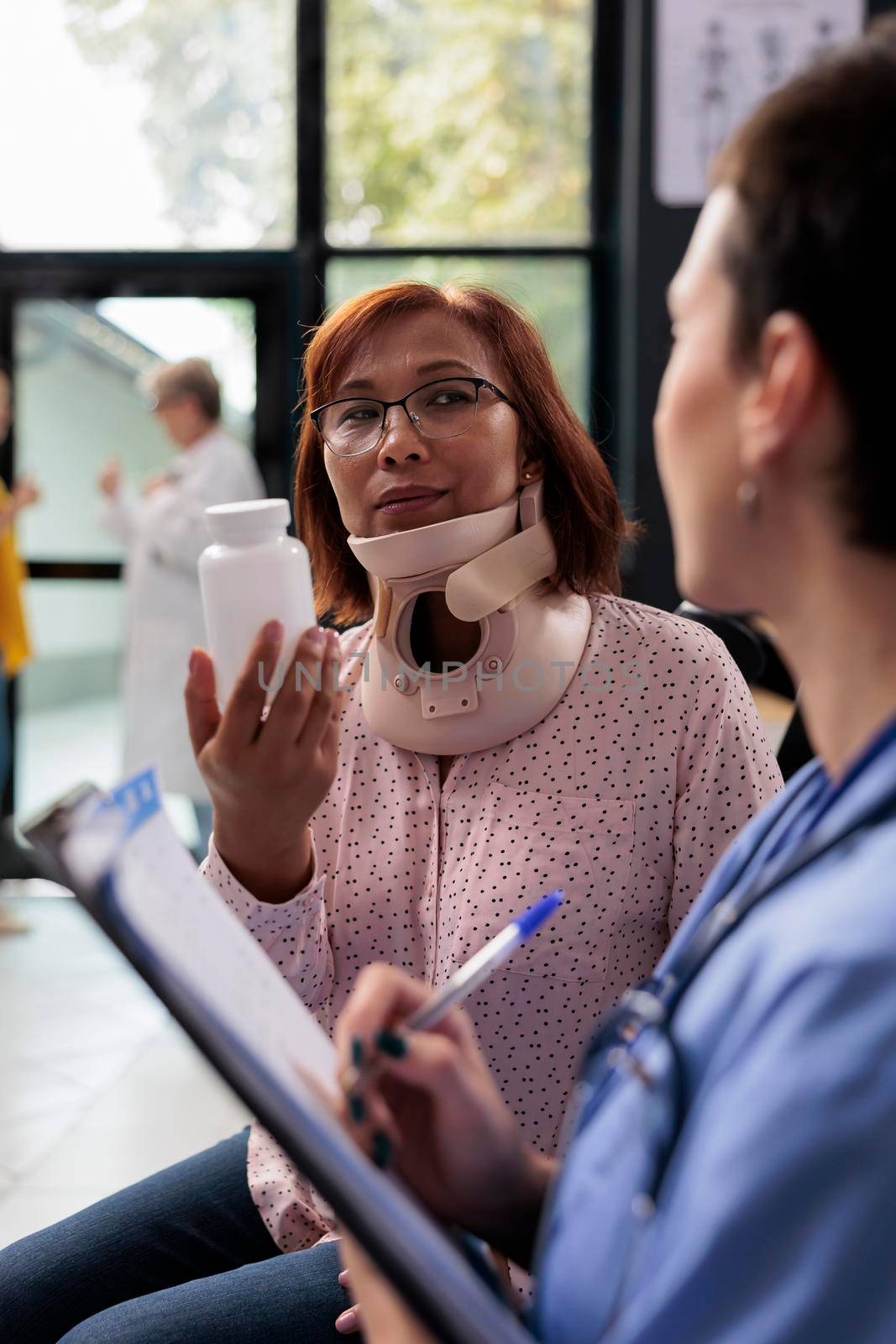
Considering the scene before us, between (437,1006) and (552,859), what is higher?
(437,1006)

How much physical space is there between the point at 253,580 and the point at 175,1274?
648 millimetres

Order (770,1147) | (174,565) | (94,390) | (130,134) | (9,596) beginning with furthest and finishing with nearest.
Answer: (94,390)
(130,134)
(9,596)
(174,565)
(770,1147)

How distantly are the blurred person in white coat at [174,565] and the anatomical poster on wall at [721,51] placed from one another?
1547mm

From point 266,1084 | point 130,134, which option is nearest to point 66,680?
point 130,134

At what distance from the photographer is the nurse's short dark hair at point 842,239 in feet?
1.78

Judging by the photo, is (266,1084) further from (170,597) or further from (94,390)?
(94,390)

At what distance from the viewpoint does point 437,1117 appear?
2.27ft

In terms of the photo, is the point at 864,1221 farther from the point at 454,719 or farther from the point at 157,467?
the point at 157,467

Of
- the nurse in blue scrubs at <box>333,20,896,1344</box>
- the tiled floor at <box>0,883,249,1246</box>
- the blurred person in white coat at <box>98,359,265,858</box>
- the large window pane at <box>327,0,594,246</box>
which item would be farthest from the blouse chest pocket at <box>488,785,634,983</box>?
Answer: the large window pane at <box>327,0,594,246</box>

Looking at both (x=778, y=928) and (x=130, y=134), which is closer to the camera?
(x=778, y=928)

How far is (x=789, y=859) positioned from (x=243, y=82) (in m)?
4.09

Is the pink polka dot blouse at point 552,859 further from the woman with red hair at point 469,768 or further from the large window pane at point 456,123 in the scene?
the large window pane at point 456,123

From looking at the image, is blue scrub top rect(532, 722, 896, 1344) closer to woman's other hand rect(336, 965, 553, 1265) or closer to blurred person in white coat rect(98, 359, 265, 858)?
woman's other hand rect(336, 965, 553, 1265)

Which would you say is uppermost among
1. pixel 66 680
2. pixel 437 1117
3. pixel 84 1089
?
pixel 437 1117
